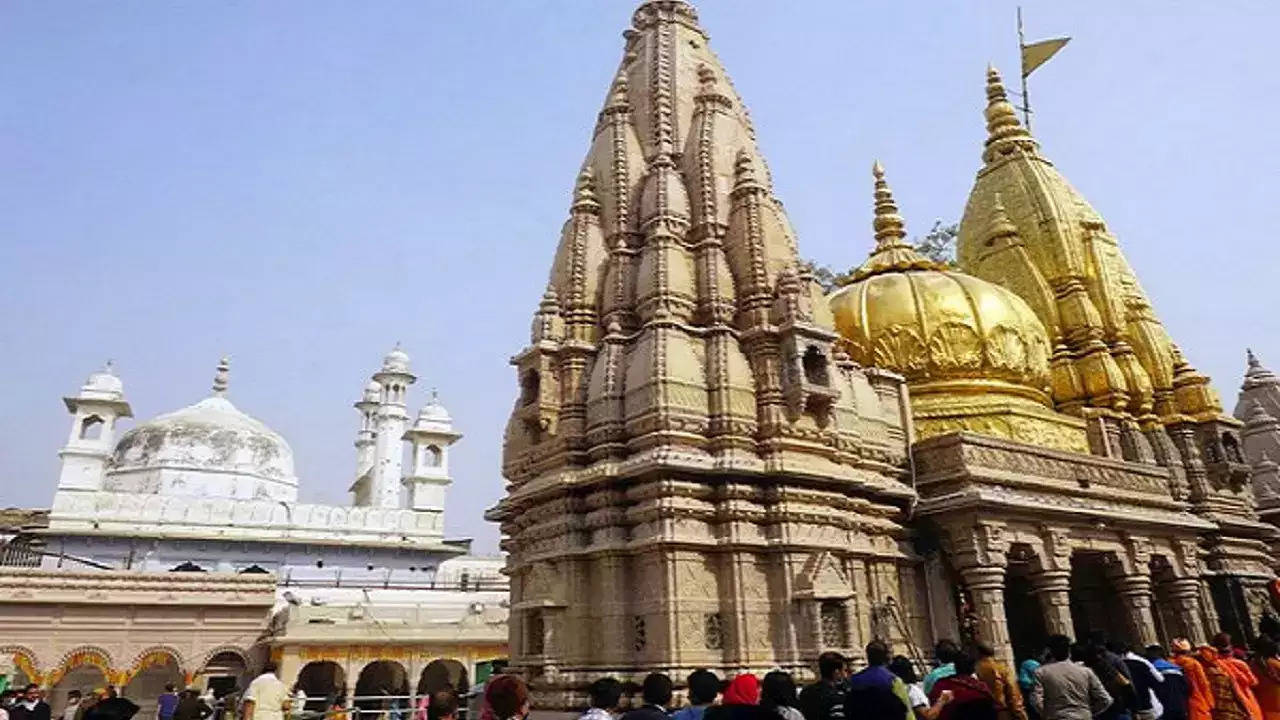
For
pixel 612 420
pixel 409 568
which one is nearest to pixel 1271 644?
pixel 612 420

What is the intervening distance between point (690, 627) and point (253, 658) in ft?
55.0

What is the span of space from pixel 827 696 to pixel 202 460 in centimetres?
3707

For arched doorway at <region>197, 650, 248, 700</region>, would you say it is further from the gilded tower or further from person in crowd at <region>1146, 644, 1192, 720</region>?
person in crowd at <region>1146, 644, 1192, 720</region>

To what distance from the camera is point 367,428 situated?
51.3 metres

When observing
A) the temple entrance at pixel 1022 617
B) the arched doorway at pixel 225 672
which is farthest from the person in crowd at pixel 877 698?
the arched doorway at pixel 225 672

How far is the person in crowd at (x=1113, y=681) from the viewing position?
23.5 ft

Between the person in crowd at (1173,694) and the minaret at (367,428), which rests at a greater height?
the minaret at (367,428)

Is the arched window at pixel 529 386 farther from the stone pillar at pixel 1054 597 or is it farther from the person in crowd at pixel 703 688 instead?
the person in crowd at pixel 703 688

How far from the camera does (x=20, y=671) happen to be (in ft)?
69.4

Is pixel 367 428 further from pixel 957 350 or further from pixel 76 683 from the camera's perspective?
pixel 957 350

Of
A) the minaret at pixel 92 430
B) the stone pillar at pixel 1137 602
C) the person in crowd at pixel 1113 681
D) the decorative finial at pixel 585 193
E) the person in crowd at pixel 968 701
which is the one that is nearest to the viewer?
the person in crowd at pixel 968 701

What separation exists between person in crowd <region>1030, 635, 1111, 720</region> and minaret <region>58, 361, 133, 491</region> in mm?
36248

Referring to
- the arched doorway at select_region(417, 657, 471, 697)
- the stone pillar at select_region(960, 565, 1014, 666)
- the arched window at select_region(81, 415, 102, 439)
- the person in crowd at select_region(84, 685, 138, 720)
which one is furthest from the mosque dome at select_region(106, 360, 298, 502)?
the person in crowd at select_region(84, 685, 138, 720)

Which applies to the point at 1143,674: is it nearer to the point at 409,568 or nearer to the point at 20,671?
the point at 20,671
